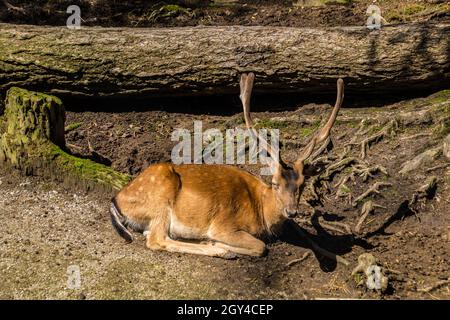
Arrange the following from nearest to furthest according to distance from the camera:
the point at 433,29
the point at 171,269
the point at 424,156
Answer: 1. the point at 171,269
2. the point at 424,156
3. the point at 433,29

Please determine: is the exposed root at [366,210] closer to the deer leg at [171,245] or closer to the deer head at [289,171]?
the deer head at [289,171]

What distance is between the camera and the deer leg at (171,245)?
20.8ft

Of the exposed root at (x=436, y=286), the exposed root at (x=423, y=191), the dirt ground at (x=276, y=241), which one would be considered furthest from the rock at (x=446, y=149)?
the exposed root at (x=436, y=286)

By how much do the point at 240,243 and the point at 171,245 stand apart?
24.6 inches

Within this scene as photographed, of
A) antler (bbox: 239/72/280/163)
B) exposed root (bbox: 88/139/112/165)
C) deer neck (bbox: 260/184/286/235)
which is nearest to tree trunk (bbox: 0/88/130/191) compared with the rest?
exposed root (bbox: 88/139/112/165)

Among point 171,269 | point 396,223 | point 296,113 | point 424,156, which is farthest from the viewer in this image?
point 296,113

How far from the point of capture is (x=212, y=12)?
12016 mm

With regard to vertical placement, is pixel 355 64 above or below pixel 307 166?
above

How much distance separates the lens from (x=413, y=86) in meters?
8.63

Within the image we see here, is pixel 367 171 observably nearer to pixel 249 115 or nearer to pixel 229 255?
pixel 249 115

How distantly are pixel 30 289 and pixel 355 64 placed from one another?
15.4ft

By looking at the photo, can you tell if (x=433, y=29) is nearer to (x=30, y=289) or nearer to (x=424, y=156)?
(x=424, y=156)

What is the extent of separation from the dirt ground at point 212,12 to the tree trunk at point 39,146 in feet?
13.3
